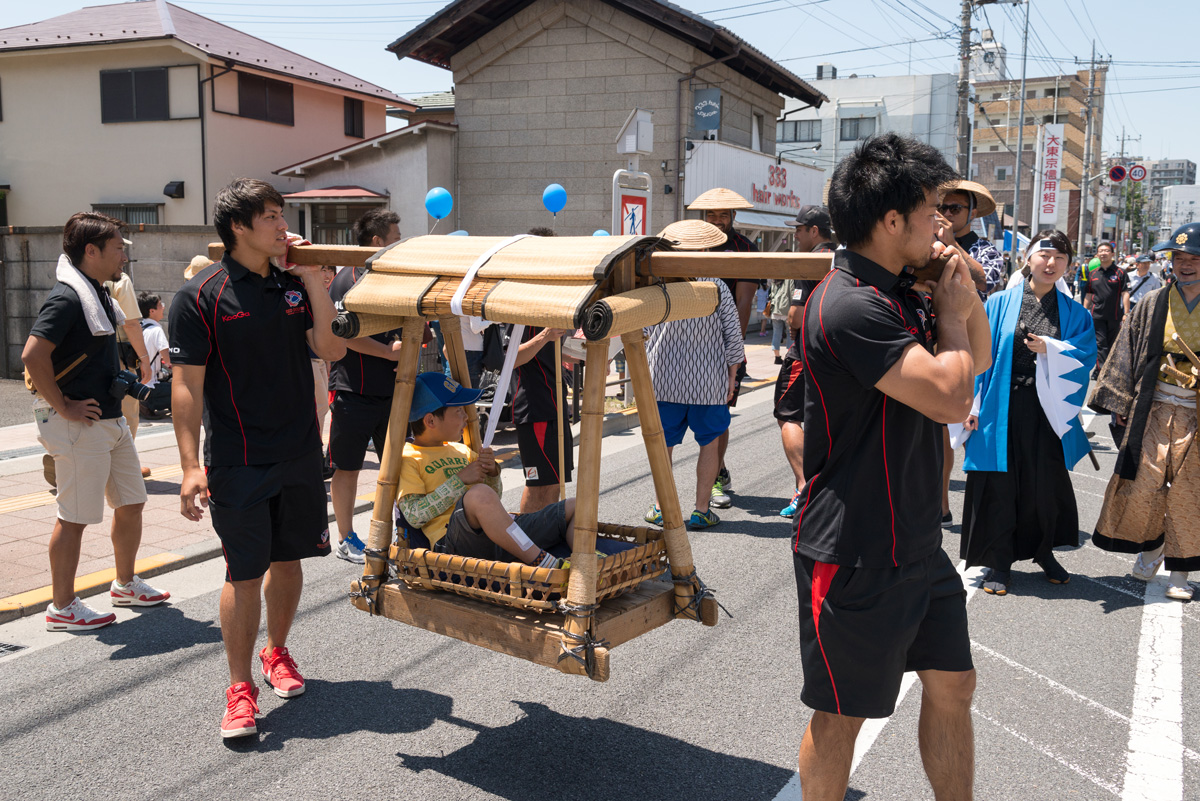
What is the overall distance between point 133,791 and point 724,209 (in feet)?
17.2

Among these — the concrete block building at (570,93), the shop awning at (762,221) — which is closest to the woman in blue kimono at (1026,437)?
the concrete block building at (570,93)

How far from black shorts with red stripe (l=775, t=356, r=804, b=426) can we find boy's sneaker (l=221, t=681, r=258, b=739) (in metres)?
3.77

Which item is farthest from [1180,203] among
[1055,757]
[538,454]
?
[1055,757]

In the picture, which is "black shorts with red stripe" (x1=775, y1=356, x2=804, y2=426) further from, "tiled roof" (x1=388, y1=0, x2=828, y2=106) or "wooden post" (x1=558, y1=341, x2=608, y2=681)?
"tiled roof" (x1=388, y1=0, x2=828, y2=106)

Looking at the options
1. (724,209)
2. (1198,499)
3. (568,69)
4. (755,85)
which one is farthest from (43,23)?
(1198,499)

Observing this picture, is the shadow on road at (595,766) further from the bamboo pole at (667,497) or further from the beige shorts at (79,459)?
the beige shorts at (79,459)

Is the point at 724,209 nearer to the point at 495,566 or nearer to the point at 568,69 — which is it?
the point at 495,566

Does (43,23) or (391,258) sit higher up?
(43,23)

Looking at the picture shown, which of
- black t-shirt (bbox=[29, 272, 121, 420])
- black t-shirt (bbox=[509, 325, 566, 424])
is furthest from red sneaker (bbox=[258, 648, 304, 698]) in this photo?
black t-shirt (bbox=[509, 325, 566, 424])

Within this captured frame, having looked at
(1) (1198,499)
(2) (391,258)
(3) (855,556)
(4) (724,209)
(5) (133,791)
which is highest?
(4) (724,209)

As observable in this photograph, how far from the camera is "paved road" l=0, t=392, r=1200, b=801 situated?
10.8 feet

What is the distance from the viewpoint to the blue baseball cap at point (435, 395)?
3.79 m

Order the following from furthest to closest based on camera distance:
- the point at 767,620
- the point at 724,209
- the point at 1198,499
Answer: the point at 724,209
the point at 1198,499
the point at 767,620

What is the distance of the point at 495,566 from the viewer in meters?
3.08
